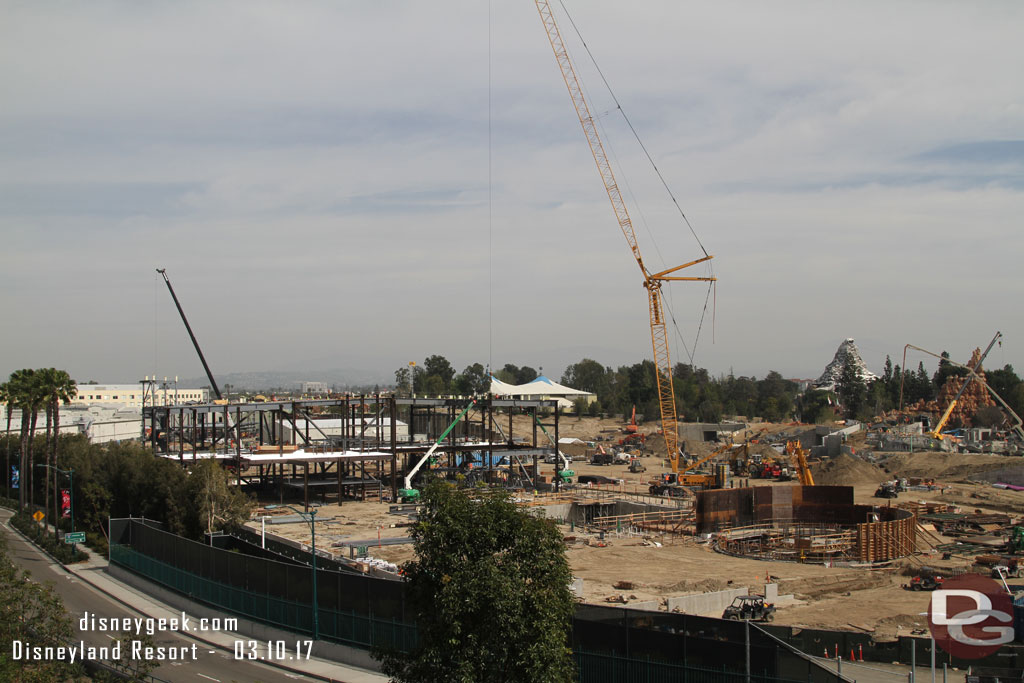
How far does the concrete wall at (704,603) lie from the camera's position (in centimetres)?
4166

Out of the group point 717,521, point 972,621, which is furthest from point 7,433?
point 972,621

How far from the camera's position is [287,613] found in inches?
1503

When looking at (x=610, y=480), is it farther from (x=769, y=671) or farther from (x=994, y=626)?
(x=769, y=671)

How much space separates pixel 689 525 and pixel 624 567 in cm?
1838

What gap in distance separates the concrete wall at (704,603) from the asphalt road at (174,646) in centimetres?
1824

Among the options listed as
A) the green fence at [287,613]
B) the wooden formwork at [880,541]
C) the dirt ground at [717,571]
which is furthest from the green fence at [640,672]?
the wooden formwork at [880,541]

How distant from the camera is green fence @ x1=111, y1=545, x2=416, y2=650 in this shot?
3350cm

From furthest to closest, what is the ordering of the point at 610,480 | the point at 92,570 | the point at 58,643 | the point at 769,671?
the point at 610,480 → the point at 92,570 → the point at 58,643 → the point at 769,671

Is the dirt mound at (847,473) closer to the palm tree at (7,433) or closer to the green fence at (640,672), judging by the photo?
the green fence at (640,672)

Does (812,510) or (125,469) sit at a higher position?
(125,469)

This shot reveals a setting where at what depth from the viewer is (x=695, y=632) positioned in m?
27.7

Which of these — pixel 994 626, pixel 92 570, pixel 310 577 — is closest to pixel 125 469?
pixel 92 570

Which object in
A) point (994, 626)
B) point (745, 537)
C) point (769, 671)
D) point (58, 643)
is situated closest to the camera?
point (769, 671)

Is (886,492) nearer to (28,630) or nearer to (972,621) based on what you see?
(972,621)
